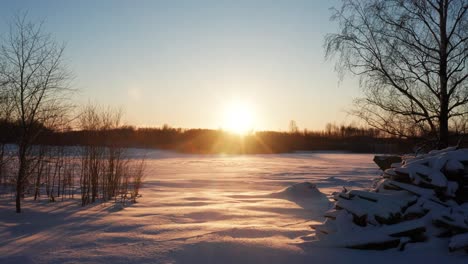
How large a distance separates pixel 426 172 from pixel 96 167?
8.07 metres

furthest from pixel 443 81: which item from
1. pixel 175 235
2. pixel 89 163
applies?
pixel 89 163

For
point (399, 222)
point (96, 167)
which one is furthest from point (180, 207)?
Answer: point (399, 222)

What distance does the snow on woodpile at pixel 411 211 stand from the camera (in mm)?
4410

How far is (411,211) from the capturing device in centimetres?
471

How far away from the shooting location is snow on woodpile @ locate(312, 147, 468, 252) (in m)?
4.41

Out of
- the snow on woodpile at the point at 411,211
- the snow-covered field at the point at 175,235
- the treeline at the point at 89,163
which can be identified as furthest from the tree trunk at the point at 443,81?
the treeline at the point at 89,163

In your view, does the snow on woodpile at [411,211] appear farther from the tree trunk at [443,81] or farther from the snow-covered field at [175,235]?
the tree trunk at [443,81]

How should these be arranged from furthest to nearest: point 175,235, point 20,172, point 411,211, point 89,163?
point 89,163 → point 20,172 → point 175,235 → point 411,211

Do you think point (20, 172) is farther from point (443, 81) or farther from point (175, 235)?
point (443, 81)

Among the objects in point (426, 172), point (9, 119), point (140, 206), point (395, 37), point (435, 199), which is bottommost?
point (140, 206)

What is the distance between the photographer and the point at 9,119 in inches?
321

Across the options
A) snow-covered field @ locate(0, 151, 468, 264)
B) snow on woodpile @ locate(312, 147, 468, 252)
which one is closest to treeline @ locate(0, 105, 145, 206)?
snow-covered field @ locate(0, 151, 468, 264)

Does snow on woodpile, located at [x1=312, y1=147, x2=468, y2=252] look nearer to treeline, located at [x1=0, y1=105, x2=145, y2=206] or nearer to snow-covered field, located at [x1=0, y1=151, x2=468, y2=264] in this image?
snow-covered field, located at [x1=0, y1=151, x2=468, y2=264]

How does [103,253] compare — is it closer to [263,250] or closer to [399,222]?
[263,250]
